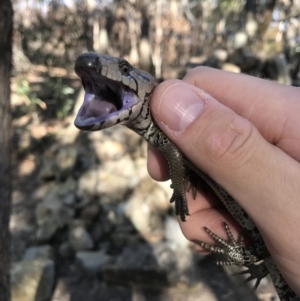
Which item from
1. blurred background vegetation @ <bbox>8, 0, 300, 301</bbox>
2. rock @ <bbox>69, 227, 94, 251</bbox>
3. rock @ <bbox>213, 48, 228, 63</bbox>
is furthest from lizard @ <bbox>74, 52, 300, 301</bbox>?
rock @ <bbox>213, 48, 228, 63</bbox>

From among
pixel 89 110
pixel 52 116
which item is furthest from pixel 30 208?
pixel 89 110

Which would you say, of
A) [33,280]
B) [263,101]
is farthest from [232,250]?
[33,280]

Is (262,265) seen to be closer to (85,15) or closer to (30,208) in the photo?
(30,208)

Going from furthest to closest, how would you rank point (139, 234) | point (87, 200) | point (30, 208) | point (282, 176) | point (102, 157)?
1. point (102, 157)
2. point (30, 208)
3. point (87, 200)
4. point (139, 234)
5. point (282, 176)

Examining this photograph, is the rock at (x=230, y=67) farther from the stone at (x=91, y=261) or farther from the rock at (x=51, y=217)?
the stone at (x=91, y=261)

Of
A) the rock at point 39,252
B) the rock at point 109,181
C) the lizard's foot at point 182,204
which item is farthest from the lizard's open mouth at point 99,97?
the rock at point 109,181

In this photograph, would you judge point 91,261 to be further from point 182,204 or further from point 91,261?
point 182,204

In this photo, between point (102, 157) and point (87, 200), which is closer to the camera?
point (87, 200)
